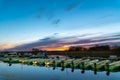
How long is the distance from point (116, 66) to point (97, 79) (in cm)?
1606

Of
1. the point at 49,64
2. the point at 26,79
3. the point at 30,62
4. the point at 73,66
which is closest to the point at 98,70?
the point at 73,66

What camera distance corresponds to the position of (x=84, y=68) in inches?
3017

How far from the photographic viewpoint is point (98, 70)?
7225 cm

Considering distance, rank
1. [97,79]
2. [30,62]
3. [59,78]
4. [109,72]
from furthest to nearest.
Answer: [30,62] → [109,72] → [59,78] → [97,79]

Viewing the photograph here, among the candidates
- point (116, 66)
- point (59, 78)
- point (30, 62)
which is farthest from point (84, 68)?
point (30, 62)

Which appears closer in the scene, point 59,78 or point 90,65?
point 59,78

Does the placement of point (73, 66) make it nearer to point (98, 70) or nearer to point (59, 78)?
point (98, 70)

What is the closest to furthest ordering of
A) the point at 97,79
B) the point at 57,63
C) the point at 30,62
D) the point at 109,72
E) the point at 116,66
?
the point at 97,79 < the point at 109,72 < the point at 116,66 < the point at 57,63 < the point at 30,62

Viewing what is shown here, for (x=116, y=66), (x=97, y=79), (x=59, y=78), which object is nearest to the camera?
A: (x=97, y=79)

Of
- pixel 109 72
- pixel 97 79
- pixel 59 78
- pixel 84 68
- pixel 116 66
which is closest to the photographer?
pixel 97 79

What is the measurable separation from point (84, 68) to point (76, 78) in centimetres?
1827

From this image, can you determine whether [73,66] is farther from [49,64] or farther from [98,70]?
[49,64]

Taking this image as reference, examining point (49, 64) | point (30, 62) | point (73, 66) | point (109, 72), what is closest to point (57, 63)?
point (49, 64)

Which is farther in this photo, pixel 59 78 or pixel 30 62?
pixel 30 62
